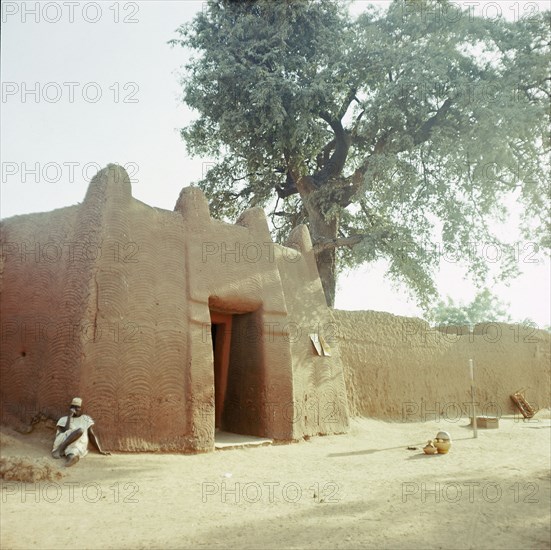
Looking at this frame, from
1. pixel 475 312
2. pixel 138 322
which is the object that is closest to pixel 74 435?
pixel 138 322

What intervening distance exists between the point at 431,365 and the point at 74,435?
9660 mm

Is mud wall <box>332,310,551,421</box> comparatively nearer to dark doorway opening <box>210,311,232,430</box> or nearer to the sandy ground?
dark doorway opening <box>210,311,232,430</box>

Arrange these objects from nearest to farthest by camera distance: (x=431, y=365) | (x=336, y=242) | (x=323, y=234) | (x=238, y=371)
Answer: (x=238, y=371)
(x=431, y=365)
(x=336, y=242)
(x=323, y=234)

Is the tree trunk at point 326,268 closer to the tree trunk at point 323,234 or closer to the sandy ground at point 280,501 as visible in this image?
the tree trunk at point 323,234

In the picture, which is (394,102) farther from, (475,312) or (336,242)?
(475,312)

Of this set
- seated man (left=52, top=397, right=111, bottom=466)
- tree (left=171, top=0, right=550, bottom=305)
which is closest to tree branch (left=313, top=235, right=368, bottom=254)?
tree (left=171, top=0, right=550, bottom=305)

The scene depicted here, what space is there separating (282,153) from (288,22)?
3.72 m

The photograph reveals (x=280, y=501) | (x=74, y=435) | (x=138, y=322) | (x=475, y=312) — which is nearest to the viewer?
(x=280, y=501)

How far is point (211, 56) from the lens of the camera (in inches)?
653

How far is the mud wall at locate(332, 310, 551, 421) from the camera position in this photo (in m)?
12.9

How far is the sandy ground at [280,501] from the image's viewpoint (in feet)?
15.0

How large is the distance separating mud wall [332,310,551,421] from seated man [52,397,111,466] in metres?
6.57

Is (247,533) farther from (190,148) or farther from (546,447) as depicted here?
(190,148)

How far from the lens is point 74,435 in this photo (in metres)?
6.91
